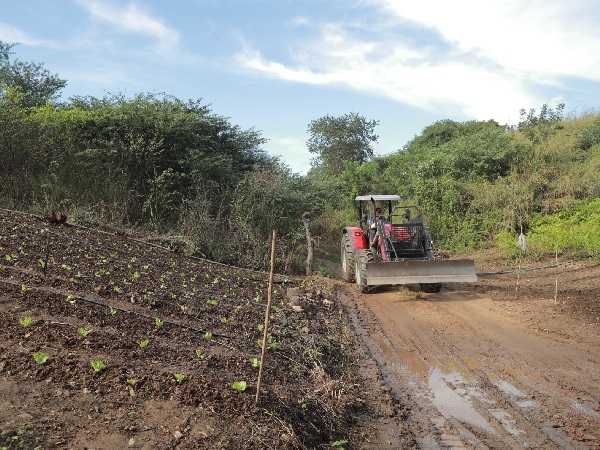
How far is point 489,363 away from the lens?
A: 6.35m

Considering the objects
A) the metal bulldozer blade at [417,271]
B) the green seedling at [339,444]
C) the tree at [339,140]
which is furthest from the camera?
the tree at [339,140]

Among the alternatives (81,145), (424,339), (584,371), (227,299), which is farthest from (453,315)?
(81,145)

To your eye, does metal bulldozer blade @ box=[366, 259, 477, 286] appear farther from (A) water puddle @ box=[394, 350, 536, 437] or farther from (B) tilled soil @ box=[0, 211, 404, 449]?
(A) water puddle @ box=[394, 350, 536, 437]

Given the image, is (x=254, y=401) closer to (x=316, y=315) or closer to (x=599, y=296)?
(x=316, y=315)

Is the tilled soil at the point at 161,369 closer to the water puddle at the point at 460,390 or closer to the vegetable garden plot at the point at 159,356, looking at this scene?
the vegetable garden plot at the point at 159,356

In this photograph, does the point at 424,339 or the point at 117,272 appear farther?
the point at 117,272

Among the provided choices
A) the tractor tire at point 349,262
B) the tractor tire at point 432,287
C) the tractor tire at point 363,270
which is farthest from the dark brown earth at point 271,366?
the tractor tire at point 349,262

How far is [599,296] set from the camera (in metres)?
10.1

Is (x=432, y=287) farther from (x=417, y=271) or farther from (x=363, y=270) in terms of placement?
(x=363, y=270)

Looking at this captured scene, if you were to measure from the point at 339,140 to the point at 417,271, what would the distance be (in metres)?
24.1

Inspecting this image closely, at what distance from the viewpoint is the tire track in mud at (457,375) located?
4387 mm

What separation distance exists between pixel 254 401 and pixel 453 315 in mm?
5675

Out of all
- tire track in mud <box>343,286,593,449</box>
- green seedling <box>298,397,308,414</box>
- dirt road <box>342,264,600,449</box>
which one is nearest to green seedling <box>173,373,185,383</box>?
green seedling <box>298,397,308,414</box>

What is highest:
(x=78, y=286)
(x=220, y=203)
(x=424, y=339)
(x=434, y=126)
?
(x=434, y=126)
